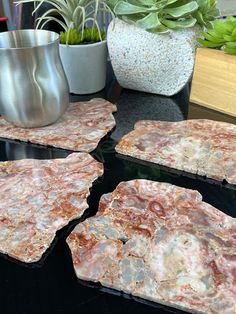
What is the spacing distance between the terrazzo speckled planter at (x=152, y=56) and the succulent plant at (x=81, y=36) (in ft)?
0.13

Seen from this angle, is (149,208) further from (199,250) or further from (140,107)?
(140,107)

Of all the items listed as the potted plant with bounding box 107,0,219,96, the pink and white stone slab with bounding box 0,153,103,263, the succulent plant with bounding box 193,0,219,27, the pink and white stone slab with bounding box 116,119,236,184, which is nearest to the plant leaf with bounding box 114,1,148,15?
the potted plant with bounding box 107,0,219,96

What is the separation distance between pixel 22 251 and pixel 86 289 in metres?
0.10

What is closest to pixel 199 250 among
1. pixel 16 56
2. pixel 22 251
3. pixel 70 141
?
pixel 22 251

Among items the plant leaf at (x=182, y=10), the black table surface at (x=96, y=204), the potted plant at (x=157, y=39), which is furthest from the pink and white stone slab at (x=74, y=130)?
the plant leaf at (x=182, y=10)

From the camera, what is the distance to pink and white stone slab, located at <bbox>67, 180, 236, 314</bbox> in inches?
15.2

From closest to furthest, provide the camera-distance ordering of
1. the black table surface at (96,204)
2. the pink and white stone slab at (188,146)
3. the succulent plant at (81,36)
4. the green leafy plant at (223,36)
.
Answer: the black table surface at (96,204)
the pink and white stone slab at (188,146)
the green leafy plant at (223,36)
the succulent plant at (81,36)

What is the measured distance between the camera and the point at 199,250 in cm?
43

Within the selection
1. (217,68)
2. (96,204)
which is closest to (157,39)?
(217,68)

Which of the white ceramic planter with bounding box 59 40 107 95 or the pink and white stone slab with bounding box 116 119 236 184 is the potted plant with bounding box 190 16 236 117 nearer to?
the pink and white stone slab with bounding box 116 119 236 184

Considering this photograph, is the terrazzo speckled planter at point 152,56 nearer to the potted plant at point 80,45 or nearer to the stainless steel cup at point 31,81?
the potted plant at point 80,45

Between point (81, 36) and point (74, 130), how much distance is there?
0.83 feet

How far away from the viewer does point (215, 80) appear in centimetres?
77

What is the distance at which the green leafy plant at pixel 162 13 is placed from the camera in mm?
740
